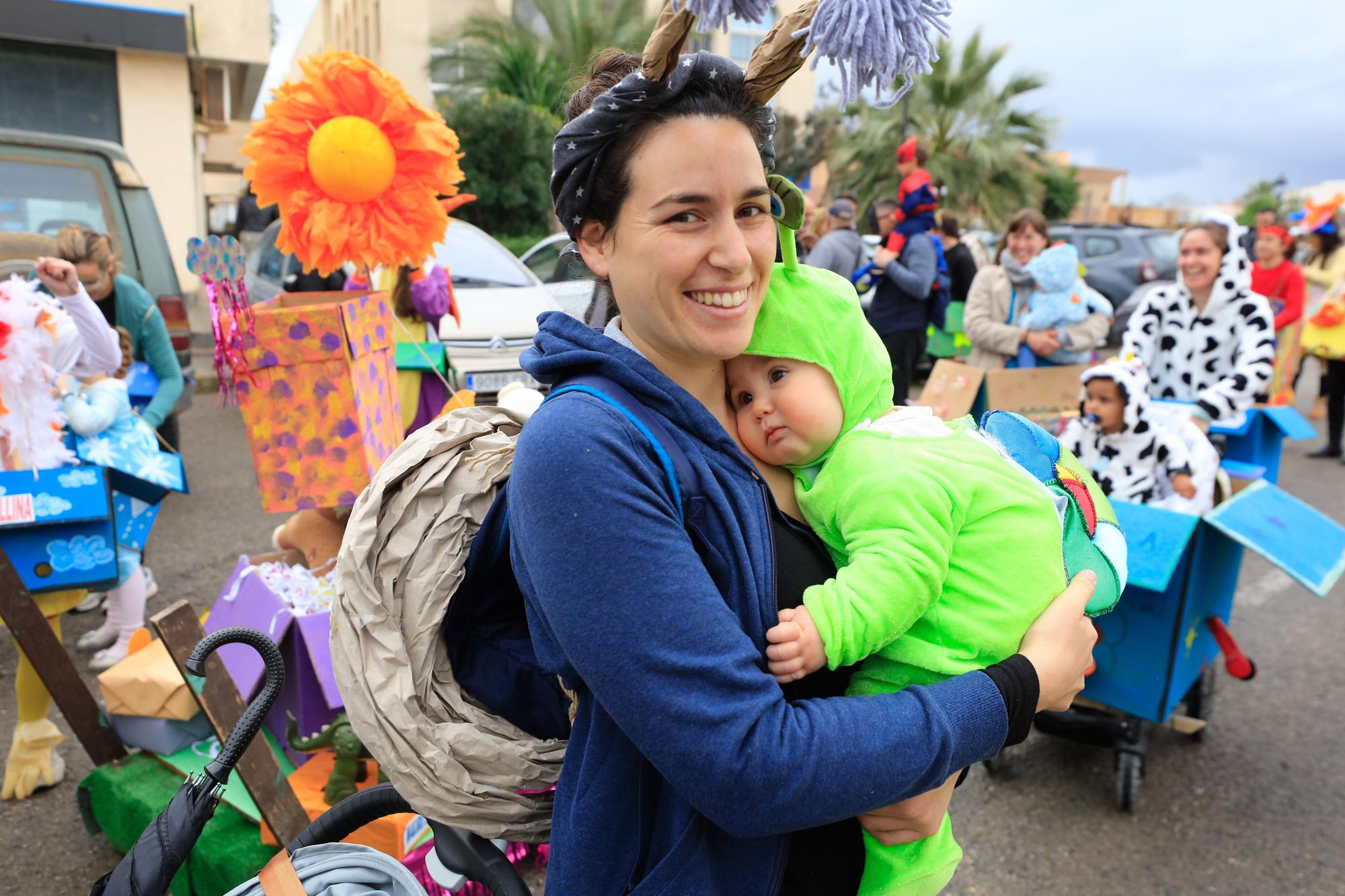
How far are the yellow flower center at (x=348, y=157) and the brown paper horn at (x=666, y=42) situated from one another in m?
1.94

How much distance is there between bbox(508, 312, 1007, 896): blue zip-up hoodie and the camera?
3.12 ft

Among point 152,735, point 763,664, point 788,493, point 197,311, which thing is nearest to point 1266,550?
point 788,493

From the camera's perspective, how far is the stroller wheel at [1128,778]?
10.4ft

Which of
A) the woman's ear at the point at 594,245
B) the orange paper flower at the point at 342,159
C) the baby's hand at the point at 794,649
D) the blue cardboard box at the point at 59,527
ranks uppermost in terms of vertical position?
the orange paper flower at the point at 342,159

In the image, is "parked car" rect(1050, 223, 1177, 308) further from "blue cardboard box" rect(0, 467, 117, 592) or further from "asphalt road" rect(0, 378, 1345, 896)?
"blue cardboard box" rect(0, 467, 117, 592)

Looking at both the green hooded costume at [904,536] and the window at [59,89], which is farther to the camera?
the window at [59,89]

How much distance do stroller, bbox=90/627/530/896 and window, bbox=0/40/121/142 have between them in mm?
15431

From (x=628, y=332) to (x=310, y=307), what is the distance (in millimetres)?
1928

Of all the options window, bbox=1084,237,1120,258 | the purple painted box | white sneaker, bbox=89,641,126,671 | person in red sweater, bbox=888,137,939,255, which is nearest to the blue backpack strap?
the purple painted box

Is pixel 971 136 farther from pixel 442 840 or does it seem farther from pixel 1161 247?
pixel 442 840

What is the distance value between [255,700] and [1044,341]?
17.9ft

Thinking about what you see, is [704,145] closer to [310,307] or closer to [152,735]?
[310,307]

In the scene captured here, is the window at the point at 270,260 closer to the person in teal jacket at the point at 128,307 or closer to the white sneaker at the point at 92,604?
the person in teal jacket at the point at 128,307

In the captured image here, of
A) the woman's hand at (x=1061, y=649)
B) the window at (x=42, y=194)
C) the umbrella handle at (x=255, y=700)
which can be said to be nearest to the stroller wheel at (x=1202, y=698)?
the woman's hand at (x=1061, y=649)
